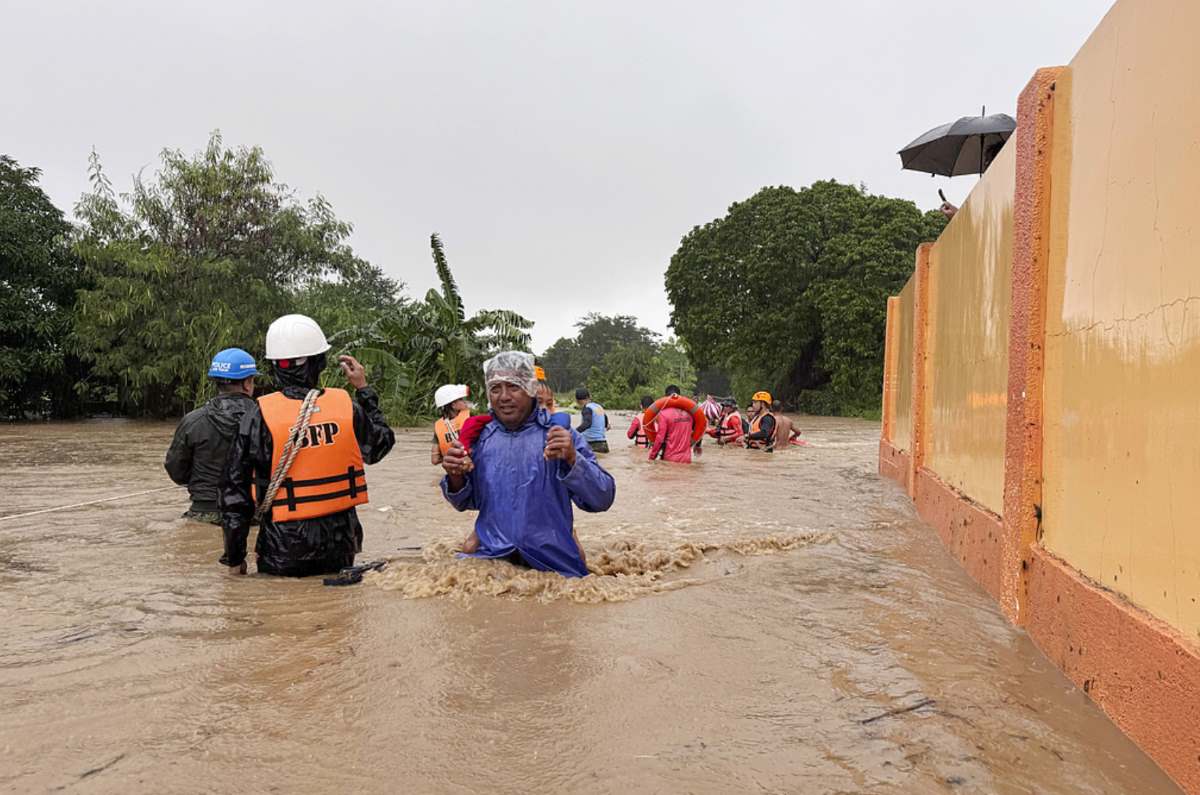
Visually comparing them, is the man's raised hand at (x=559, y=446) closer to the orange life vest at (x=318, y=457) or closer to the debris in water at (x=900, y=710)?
the orange life vest at (x=318, y=457)

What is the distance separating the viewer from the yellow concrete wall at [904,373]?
33.0 ft

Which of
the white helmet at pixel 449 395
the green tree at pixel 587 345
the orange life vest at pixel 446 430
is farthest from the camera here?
the green tree at pixel 587 345

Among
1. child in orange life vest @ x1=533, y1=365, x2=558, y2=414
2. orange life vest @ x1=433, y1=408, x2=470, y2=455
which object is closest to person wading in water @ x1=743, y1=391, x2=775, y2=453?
child in orange life vest @ x1=533, y1=365, x2=558, y2=414

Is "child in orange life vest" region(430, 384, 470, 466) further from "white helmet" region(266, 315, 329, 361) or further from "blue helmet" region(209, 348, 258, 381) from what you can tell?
"white helmet" region(266, 315, 329, 361)

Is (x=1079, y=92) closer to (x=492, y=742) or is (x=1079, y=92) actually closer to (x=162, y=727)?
(x=492, y=742)

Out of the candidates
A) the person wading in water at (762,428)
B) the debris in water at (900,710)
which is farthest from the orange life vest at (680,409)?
the debris in water at (900,710)

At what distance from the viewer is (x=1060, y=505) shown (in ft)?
12.2

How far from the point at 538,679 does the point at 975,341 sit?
437 cm

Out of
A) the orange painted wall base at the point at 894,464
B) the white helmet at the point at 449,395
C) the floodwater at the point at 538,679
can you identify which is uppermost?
the white helmet at the point at 449,395

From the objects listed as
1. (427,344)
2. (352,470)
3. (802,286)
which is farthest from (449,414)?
(802,286)

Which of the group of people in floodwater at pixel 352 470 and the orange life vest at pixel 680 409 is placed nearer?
the group of people in floodwater at pixel 352 470

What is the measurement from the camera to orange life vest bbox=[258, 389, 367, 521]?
14.5 ft

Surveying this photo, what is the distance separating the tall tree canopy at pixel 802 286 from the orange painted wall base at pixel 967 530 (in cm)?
2333

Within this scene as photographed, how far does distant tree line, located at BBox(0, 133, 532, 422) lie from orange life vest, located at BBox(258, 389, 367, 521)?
688 inches
